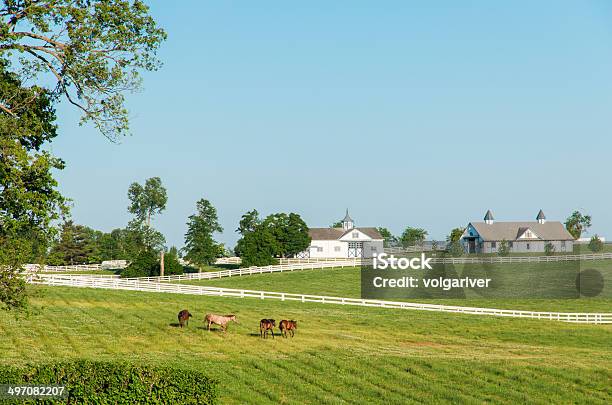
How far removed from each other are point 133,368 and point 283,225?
90.0 m

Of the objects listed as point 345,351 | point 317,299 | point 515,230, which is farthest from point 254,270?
point 515,230

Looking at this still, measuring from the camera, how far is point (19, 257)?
2255cm

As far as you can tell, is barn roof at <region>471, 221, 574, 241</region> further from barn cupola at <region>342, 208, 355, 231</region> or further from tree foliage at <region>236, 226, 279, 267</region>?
tree foliage at <region>236, 226, 279, 267</region>

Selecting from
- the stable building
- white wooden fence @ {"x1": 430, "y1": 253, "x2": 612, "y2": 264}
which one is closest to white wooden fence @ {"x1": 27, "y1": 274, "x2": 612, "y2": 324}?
white wooden fence @ {"x1": 430, "y1": 253, "x2": 612, "y2": 264}

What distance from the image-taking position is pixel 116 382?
1834 cm

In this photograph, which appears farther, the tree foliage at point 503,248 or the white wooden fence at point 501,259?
the tree foliage at point 503,248

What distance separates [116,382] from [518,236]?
119 meters

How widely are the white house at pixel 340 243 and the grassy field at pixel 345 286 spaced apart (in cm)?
3934

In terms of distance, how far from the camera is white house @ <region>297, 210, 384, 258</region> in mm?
130750

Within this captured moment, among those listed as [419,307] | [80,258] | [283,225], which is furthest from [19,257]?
[80,258]

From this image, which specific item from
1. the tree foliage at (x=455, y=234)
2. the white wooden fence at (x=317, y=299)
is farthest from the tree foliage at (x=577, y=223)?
the white wooden fence at (x=317, y=299)

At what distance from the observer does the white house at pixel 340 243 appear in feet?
429

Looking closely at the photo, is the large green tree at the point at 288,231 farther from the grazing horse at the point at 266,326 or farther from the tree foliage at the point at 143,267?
the grazing horse at the point at 266,326

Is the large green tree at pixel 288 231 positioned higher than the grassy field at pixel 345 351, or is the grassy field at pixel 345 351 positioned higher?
the large green tree at pixel 288 231
